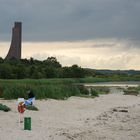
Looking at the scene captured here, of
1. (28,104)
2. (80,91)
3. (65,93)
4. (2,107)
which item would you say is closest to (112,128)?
(2,107)

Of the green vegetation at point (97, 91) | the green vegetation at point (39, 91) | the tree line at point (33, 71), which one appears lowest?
the green vegetation at point (97, 91)

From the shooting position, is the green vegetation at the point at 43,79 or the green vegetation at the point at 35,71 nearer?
the green vegetation at the point at 43,79

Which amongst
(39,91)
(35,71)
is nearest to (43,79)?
(35,71)

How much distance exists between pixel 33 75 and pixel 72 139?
8771 cm

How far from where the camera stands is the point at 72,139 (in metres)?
17.8

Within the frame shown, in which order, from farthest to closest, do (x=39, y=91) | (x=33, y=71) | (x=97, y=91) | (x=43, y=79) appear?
(x=33, y=71)
(x=43, y=79)
(x=97, y=91)
(x=39, y=91)

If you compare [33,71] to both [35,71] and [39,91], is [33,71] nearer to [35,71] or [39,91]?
[35,71]

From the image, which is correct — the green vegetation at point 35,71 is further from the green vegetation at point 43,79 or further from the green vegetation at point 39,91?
the green vegetation at point 39,91

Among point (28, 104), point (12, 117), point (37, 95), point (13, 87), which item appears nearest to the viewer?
point (12, 117)

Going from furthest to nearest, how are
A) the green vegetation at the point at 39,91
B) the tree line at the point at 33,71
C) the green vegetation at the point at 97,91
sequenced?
the tree line at the point at 33,71 < the green vegetation at the point at 97,91 < the green vegetation at the point at 39,91

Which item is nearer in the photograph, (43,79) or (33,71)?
(43,79)

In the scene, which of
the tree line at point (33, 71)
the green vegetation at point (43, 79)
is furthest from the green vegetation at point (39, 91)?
the tree line at point (33, 71)

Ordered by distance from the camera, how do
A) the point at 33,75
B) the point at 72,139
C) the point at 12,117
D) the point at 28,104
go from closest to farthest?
the point at 72,139 < the point at 12,117 < the point at 28,104 < the point at 33,75

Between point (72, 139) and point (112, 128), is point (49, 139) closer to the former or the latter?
point (72, 139)
